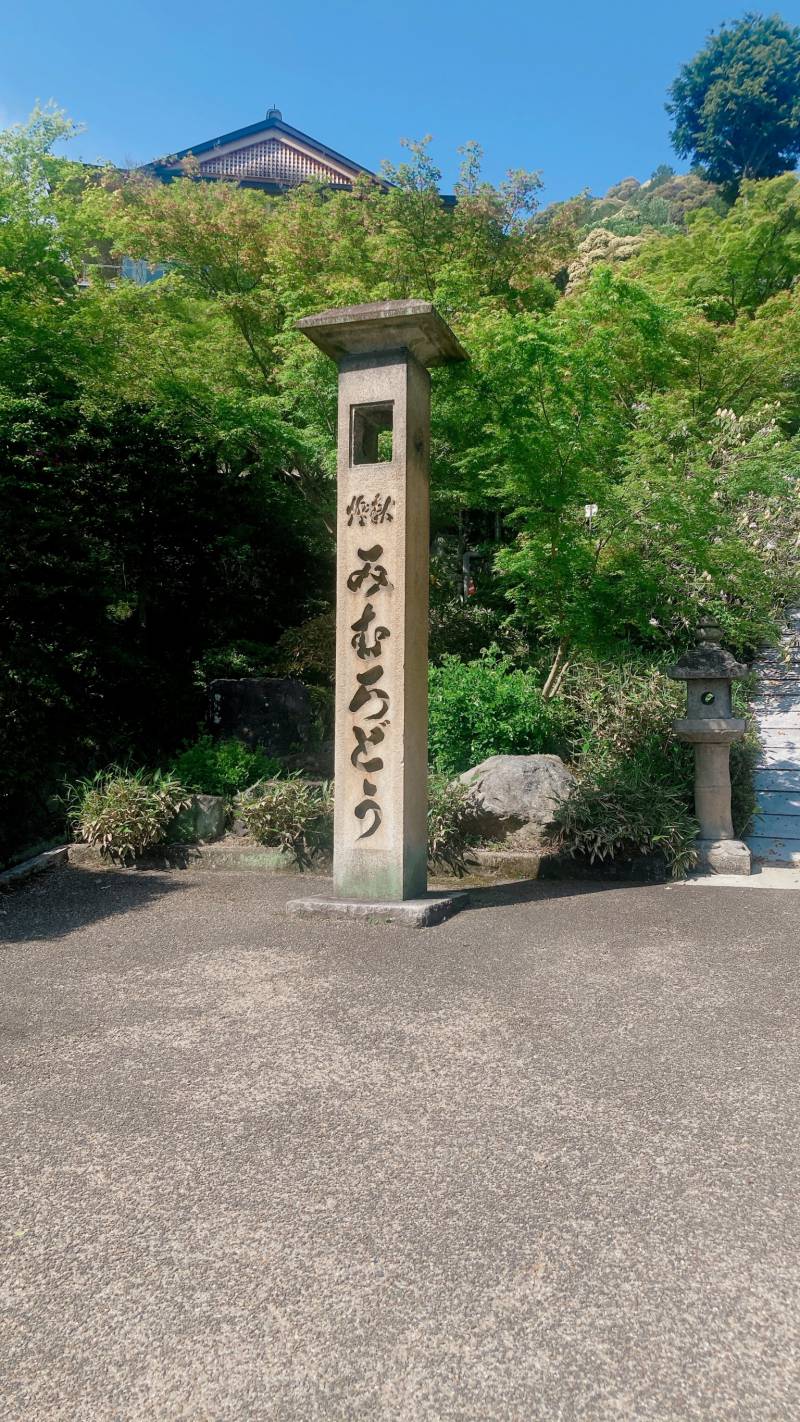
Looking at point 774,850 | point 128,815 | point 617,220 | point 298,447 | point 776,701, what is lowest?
point 774,850

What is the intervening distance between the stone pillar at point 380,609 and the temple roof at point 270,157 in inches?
809

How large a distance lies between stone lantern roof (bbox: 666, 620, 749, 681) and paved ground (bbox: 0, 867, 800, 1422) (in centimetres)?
270

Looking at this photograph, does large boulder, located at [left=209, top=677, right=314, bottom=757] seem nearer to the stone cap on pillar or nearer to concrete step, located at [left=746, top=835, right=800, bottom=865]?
the stone cap on pillar

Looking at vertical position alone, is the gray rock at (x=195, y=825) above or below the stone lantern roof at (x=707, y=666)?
below

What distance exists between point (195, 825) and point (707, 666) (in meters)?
4.01

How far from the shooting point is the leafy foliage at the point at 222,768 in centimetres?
721

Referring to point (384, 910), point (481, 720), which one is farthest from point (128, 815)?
point (481, 720)

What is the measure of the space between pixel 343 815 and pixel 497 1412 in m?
3.71

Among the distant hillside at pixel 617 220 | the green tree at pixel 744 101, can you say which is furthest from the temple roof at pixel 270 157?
the green tree at pixel 744 101

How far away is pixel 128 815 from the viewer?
21.3 ft

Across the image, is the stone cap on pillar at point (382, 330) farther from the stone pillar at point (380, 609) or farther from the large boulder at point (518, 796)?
the large boulder at point (518, 796)

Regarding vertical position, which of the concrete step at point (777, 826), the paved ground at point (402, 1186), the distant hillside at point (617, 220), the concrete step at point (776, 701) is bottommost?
the paved ground at point (402, 1186)

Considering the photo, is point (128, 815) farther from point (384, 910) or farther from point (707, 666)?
point (707, 666)

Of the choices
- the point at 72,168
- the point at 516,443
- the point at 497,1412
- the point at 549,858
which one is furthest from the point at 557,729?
the point at 72,168
